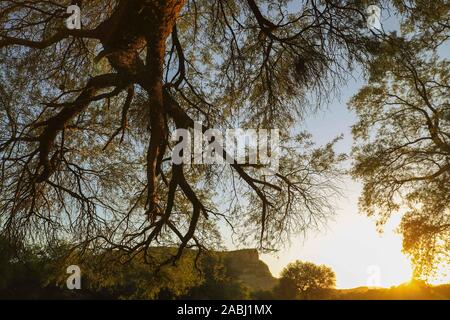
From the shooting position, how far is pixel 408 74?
1196cm

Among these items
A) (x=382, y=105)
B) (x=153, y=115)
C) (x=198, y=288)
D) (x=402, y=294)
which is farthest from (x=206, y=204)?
(x=402, y=294)

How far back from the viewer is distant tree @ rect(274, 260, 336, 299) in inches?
1508

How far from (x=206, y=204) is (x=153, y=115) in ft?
12.8

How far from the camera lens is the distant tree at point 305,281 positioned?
38312mm

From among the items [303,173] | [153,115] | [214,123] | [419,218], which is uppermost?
[214,123]

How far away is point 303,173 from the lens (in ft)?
27.4

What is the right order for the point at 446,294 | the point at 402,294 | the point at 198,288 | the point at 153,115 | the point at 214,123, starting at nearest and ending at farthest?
1. the point at 153,115
2. the point at 214,123
3. the point at 446,294
4. the point at 402,294
5. the point at 198,288

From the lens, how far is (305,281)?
39125 mm

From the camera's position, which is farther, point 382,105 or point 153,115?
point 382,105

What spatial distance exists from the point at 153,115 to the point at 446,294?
2399 centimetres
